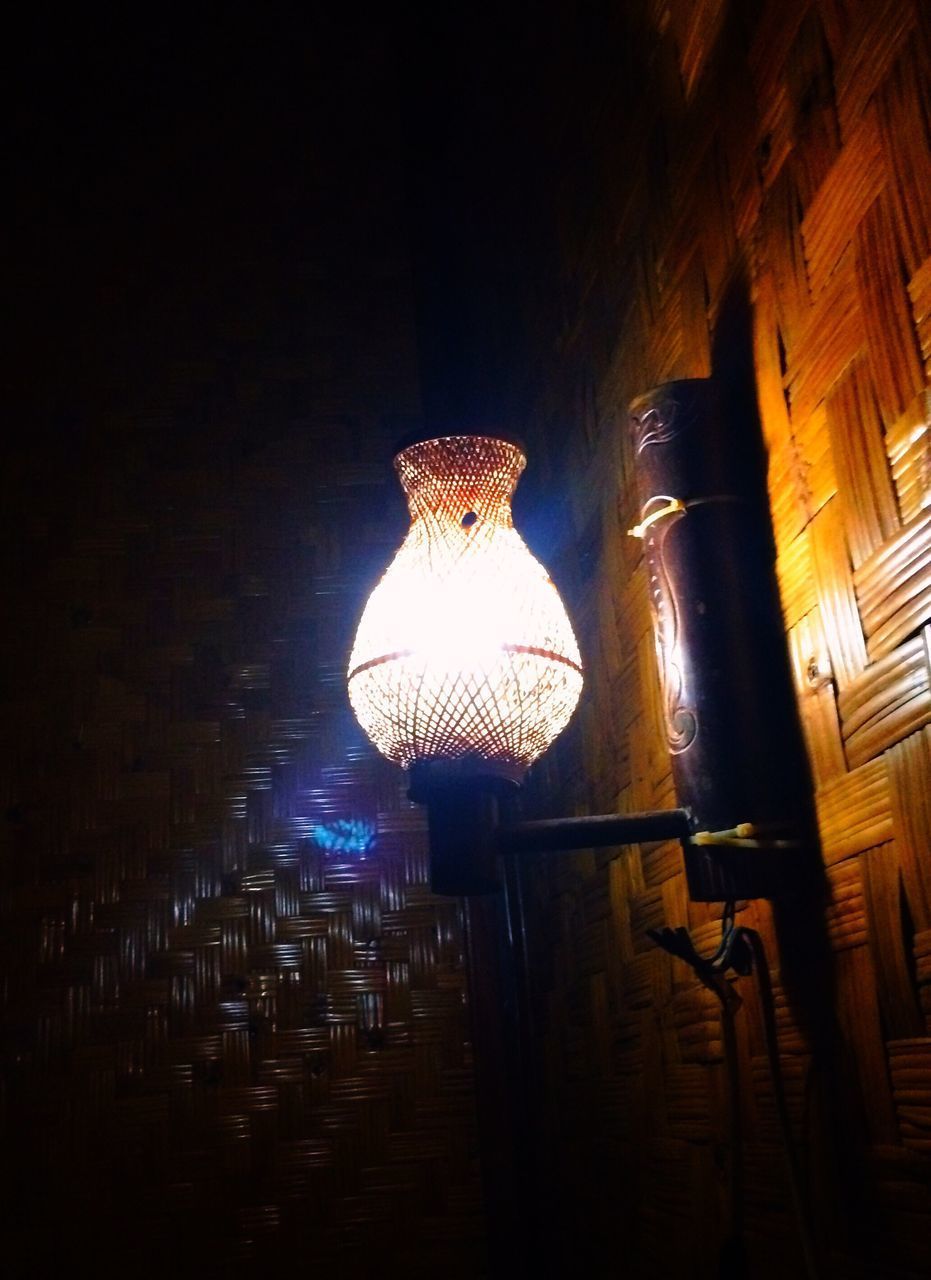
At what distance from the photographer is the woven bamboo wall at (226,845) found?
63.3 inches

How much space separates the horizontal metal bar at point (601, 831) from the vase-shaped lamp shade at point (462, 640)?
0.05m

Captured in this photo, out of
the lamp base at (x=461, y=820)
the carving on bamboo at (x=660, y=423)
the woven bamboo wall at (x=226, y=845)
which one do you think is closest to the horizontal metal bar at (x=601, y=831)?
the lamp base at (x=461, y=820)

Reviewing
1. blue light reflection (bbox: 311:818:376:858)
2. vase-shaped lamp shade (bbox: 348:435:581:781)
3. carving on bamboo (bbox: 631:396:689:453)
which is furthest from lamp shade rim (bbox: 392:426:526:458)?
blue light reflection (bbox: 311:818:376:858)

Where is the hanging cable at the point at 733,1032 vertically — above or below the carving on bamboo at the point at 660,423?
below

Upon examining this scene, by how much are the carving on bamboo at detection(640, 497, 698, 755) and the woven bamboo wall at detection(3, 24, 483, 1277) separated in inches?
37.6

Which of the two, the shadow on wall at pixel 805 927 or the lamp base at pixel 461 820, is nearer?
the shadow on wall at pixel 805 927

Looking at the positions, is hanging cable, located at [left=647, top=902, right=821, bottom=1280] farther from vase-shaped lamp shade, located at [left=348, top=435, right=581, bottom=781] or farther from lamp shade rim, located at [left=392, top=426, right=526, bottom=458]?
lamp shade rim, located at [left=392, top=426, right=526, bottom=458]

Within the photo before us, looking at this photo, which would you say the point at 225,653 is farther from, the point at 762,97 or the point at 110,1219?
the point at 762,97

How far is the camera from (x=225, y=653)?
188 cm

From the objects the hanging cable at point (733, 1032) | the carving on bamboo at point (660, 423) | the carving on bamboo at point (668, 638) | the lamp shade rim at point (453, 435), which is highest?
the lamp shade rim at point (453, 435)

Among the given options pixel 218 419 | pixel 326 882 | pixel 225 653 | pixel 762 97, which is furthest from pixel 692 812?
pixel 218 419

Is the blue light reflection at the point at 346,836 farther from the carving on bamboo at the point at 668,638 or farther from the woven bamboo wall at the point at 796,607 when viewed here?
the carving on bamboo at the point at 668,638

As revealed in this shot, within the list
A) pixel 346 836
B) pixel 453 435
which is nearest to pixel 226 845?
pixel 346 836

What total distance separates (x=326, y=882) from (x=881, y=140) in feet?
4.32
